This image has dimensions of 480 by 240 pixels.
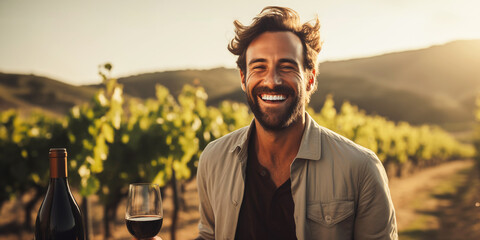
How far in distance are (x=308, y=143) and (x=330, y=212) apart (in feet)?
1.23

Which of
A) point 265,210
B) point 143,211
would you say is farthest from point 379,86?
point 143,211

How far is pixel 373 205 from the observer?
2117 millimetres

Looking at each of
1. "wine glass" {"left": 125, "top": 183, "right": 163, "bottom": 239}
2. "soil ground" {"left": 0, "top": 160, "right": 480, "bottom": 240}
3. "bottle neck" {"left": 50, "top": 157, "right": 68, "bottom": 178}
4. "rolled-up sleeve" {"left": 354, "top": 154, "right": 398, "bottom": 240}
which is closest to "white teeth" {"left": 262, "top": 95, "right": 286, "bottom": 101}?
"rolled-up sleeve" {"left": 354, "top": 154, "right": 398, "bottom": 240}

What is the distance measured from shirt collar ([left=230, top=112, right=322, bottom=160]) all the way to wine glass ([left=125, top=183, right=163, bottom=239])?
70 cm

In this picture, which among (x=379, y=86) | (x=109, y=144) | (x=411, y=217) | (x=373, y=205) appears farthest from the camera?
(x=379, y=86)

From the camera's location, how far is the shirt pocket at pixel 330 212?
2123 mm

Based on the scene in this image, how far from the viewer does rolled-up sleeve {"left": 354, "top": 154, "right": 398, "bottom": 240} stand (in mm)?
2102

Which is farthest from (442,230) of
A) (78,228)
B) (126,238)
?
(78,228)

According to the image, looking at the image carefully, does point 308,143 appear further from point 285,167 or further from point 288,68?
point 288,68

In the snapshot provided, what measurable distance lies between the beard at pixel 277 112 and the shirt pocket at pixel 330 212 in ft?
1.45

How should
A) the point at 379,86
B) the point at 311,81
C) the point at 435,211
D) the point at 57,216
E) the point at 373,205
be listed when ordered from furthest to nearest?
the point at 379,86
the point at 435,211
the point at 311,81
the point at 373,205
the point at 57,216

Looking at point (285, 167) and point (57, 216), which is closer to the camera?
point (57, 216)

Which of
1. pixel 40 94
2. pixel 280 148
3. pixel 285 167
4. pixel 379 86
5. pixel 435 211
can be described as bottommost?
pixel 435 211

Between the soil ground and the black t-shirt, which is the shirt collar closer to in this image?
the black t-shirt
